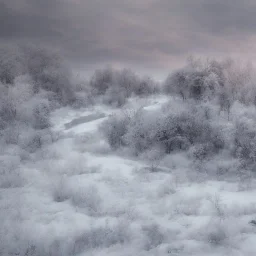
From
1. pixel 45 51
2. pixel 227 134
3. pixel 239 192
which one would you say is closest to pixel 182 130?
pixel 227 134

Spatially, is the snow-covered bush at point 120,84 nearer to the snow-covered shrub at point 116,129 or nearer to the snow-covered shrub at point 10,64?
the snow-covered shrub at point 10,64

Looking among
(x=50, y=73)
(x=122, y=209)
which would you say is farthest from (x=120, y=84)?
(x=122, y=209)

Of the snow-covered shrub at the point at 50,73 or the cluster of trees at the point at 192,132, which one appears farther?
the snow-covered shrub at the point at 50,73

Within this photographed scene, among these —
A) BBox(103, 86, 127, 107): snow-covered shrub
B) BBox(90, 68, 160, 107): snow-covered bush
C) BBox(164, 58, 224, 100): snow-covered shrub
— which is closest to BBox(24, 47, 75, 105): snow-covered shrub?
BBox(103, 86, 127, 107): snow-covered shrub

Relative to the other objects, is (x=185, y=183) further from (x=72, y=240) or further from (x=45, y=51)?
(x=45, y=51)

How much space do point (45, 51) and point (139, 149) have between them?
27.3 m

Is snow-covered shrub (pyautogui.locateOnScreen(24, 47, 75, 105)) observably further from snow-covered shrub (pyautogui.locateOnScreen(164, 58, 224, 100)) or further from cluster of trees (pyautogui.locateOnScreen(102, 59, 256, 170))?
cluster of trees (pyautogui.locateOnScreen(102, 59, 256, 170))

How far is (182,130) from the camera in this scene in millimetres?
16672

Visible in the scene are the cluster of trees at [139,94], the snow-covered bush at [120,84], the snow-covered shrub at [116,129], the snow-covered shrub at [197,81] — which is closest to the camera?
the cluster of trees at [139,94]

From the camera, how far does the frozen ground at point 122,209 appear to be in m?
7.71

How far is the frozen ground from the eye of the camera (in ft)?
25.3

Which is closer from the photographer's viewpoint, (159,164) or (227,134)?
(159,164)

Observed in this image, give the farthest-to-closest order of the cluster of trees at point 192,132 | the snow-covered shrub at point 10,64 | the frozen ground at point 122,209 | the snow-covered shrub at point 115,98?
the snow-covered shrub at point 115,98, the snow-covered shrub at point 10,64, the cluster of trees at point 192,132, the frozen ground at point 122,209

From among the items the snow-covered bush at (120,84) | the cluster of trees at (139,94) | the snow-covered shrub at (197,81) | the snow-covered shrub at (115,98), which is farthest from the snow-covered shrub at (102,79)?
the snow-covered shrub at (197,81)
